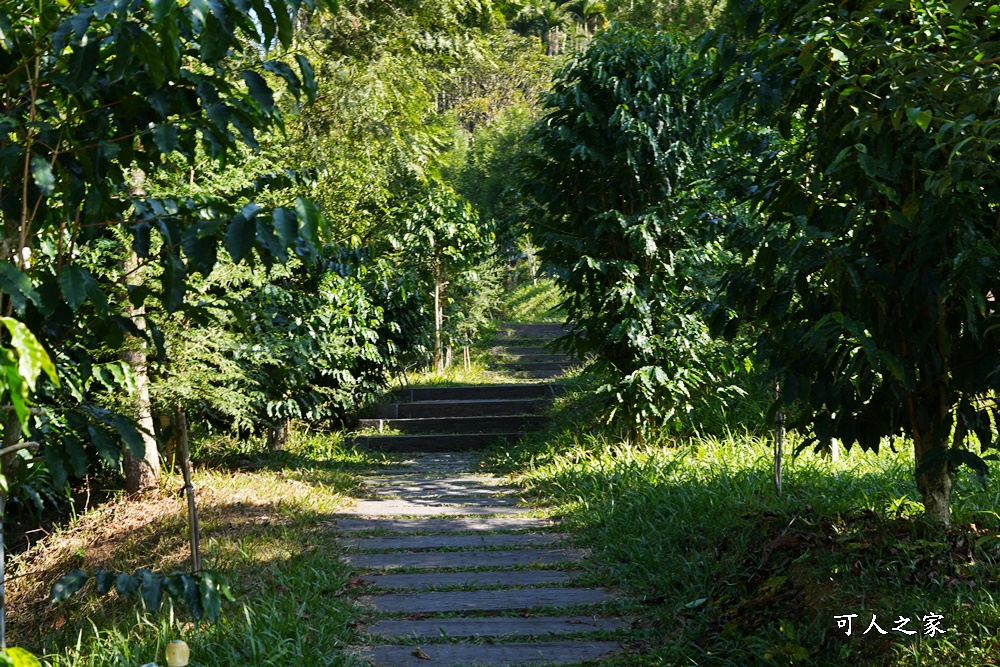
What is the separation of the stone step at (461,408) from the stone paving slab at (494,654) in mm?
6951

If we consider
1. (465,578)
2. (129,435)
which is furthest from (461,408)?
(129,435)

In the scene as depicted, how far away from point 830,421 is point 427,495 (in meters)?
4.01

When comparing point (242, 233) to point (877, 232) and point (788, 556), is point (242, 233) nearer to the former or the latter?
point (877, 232)

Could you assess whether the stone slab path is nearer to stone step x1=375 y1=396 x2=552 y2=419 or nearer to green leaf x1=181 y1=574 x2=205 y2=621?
green leaf x1=181 y1=574 x2=205 y2=621

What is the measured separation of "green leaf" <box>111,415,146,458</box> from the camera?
2.26 m

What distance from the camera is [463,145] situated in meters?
28.5

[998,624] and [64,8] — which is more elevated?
[64,8]

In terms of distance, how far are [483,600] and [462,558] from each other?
76cm

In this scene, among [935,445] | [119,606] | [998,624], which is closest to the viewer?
[998,624]

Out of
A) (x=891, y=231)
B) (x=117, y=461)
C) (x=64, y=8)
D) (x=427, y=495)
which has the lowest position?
(x=427, y=495)

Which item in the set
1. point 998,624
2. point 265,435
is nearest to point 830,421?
point 998,624

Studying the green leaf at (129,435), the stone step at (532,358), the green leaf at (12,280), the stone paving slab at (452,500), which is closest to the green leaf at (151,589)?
the green leaf at (129,435)

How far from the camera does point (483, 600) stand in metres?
4.59

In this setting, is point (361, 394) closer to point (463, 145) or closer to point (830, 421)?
point (830, 421)
